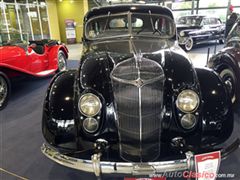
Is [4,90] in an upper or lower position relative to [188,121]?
lower

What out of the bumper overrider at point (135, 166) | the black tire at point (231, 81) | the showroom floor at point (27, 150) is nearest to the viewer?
the bumper overrider at point (135, 166)

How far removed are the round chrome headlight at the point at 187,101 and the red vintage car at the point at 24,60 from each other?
339 centimetres

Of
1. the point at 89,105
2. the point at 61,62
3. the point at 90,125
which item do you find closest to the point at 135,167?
the point at 90,125

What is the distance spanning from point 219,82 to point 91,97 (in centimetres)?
133

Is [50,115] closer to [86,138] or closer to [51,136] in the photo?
[51,136]

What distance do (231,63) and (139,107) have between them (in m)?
2.48

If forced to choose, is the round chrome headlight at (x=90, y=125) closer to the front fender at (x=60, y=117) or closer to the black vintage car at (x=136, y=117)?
the black vintage car at (x=136, y=117)

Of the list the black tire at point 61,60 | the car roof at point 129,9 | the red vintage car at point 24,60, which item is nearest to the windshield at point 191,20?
the black tire at point 61,60

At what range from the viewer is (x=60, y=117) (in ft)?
6.41

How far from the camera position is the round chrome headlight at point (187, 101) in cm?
177

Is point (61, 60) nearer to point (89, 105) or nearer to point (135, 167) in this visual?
point (89, 105)

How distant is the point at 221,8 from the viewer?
1461 cm

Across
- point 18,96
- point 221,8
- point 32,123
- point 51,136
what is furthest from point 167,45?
point 221,8

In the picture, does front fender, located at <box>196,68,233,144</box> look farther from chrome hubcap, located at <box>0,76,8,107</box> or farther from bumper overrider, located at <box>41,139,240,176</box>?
chrome hubcap, located at <box>0,76,8,107</box>
